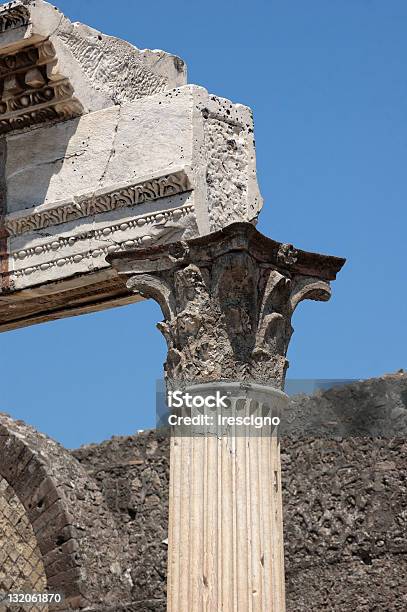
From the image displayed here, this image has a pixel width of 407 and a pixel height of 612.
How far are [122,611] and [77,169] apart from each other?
5.86 metres

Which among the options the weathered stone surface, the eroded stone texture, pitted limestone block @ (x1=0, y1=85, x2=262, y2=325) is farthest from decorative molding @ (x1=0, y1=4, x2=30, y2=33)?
the weathered stone surface

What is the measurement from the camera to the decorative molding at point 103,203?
18.0 feet

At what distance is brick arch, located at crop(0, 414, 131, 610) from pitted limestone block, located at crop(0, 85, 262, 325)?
15.5ft

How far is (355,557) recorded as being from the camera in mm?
10625

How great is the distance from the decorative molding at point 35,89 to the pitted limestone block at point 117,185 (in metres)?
0.08

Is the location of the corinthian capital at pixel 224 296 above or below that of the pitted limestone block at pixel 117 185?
below

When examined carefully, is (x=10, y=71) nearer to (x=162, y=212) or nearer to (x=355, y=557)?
(x=162, y=212)

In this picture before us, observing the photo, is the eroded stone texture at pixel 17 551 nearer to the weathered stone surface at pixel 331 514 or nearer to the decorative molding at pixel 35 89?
the weathered stone surface at pixel 331 514

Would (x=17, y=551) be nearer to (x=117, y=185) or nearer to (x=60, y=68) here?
(x=117, y=185)

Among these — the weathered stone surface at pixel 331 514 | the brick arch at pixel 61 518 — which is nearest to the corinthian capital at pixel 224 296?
the brick arch at pixel 61 518

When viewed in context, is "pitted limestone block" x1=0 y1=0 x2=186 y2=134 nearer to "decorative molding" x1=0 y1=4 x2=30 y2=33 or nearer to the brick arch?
"decorative molding" x1=0 y1=4 x2=30 y2=33

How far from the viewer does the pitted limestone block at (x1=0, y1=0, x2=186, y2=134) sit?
5.74 meters

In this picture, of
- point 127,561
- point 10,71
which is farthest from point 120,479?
point 10,71

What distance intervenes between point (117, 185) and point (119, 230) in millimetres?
211
